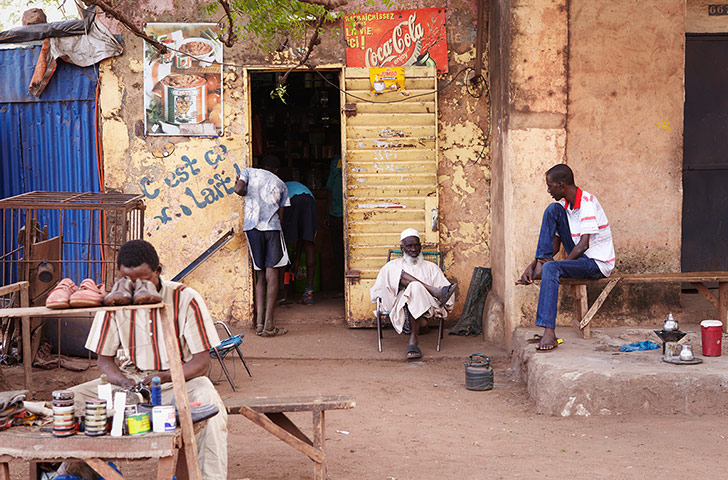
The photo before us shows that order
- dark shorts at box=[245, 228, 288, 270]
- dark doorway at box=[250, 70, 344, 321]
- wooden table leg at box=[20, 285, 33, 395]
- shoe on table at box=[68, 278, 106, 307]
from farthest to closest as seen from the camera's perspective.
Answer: dark doorway at box=[250, 70, 344, 321], dark shorts at box=[245, 228, 288, 270], wooden table leg at box=[20, 285, 33, 395], shoe on table at box=[68, 278, 106, 307]

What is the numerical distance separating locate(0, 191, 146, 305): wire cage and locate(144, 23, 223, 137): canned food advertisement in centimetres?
112

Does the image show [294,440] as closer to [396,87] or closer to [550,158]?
[550,158]

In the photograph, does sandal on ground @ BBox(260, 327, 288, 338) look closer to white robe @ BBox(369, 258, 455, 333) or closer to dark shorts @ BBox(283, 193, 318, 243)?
white robe @ BBox(369, 258, 455, 333)

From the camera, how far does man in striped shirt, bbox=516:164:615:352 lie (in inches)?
241

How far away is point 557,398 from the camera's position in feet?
18.1

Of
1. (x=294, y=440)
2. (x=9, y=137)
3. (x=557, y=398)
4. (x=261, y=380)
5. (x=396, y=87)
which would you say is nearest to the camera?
(x=294, y=440)

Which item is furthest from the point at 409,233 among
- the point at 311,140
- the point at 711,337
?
the point at 311,140

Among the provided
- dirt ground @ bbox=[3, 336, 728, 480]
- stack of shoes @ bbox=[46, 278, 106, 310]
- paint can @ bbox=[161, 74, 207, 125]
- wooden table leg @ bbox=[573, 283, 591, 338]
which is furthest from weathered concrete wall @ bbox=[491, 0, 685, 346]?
stack of shoes @ bbox=[46, 278, 106, 310]

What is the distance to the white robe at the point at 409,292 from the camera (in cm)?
729

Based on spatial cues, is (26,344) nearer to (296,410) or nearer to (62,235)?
(62,235)

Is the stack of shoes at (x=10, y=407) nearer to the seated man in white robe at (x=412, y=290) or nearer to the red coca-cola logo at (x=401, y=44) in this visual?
the seated man in white robe at (x=412, y=290)

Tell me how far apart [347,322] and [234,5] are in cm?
341

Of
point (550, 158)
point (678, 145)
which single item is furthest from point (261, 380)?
point (678, 145)

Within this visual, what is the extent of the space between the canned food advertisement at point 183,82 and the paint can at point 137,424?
528 centimetres
